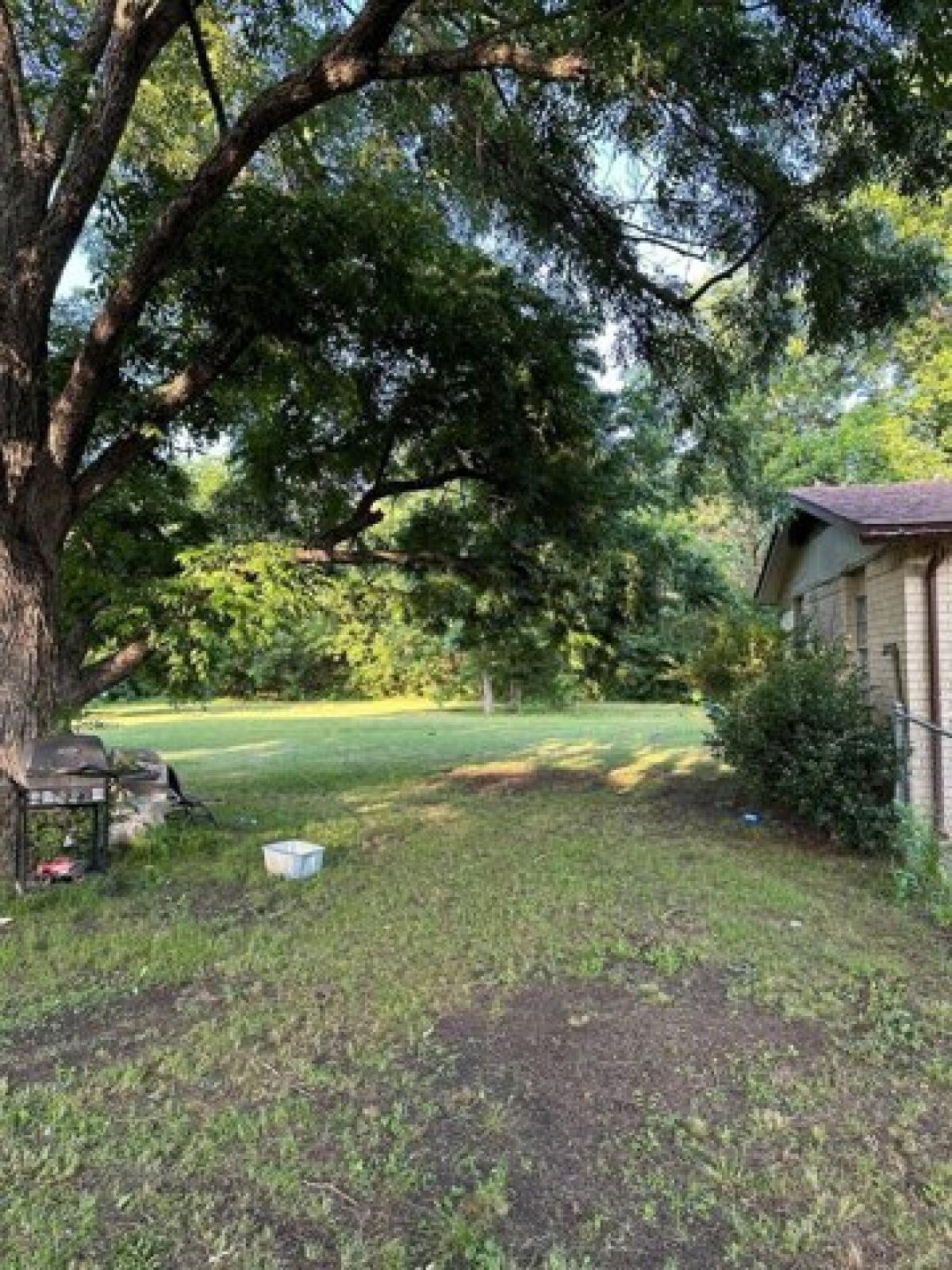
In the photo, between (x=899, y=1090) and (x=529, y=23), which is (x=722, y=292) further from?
(x=899, y=1090)

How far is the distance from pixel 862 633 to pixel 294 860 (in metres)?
6.21

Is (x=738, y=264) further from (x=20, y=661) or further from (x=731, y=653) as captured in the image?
(x=20, y=661)

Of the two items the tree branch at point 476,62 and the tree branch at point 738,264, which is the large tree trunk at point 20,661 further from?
the tree branch at point 738,264

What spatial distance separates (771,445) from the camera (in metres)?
24.9

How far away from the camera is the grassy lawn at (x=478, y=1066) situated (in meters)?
2.25

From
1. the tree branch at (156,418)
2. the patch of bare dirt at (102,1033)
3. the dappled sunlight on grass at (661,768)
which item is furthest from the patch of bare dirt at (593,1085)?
the dappled sunlight on grass at (661,768)

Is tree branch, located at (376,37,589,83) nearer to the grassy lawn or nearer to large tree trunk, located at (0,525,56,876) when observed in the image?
large tree trunk, located at (0,525,56,876)

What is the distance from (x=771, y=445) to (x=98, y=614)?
21753 mm

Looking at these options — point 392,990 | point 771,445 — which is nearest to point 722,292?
point 392,990

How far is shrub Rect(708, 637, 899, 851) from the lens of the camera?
667 cm

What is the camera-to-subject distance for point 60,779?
17.6ft

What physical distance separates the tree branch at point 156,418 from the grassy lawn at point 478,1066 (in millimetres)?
2659

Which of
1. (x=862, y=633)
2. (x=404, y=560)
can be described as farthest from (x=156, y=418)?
(x=862, y=633)

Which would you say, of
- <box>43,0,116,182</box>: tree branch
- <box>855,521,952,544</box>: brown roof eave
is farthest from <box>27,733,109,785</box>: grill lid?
<box>855,521,952,544</box>: brown roof eave
